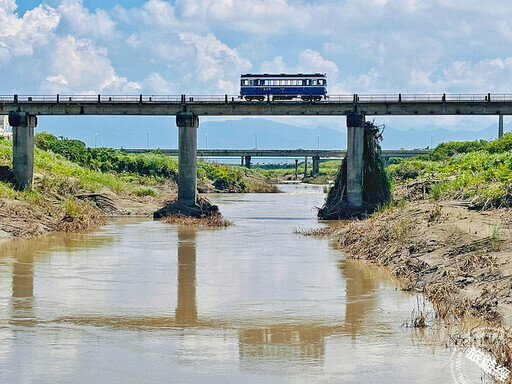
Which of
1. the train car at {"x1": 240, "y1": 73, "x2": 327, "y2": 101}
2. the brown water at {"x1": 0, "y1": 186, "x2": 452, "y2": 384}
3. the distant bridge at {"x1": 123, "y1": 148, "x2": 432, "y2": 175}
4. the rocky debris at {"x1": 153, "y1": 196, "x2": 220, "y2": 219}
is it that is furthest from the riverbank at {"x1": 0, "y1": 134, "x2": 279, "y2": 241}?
the distant bridge at {"x1": 123, "y1": 148, "x2": 432, "y2": 175}

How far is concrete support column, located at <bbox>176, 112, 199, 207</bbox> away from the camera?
51469 mm

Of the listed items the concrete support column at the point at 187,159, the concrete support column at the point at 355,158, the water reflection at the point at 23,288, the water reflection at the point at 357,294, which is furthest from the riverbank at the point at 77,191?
the water reflection at the point at 357,294

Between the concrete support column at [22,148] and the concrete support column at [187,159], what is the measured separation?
9.98 meters

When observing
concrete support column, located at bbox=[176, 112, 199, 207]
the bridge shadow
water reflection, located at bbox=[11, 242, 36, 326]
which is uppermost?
concrete support column, located at bbox=[176, 112, 199, 207]

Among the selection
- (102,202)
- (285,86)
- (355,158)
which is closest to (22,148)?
(102,202)

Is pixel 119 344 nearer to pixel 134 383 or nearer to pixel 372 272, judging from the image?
pixel 134 383

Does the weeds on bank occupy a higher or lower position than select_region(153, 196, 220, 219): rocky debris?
lower

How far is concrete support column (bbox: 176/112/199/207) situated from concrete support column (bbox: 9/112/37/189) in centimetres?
998

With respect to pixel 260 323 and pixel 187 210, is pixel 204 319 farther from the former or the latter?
pixel 187 210

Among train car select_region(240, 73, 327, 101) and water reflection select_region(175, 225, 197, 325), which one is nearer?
water reflection select_region(175, 225, 197, 325)

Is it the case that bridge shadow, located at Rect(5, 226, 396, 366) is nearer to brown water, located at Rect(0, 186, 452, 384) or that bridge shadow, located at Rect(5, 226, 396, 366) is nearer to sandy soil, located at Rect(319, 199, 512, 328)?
brown water, located at Rect(0, 186, 452, 384)

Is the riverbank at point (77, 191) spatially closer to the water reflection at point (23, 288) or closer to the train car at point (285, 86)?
the water reflection at point (23, 288)

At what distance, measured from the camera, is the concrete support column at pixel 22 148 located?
5191 cm

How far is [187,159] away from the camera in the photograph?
52031 millimetres
